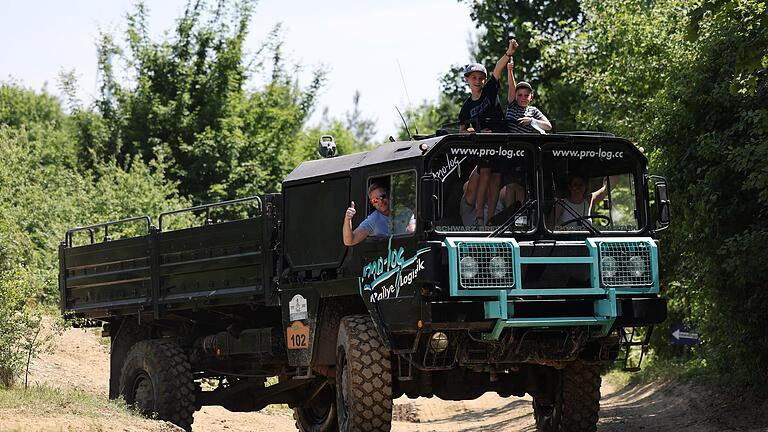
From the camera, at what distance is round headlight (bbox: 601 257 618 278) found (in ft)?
35.6

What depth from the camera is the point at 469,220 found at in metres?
10.8

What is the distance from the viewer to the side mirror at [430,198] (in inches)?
411

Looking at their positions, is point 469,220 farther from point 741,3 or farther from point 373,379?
point 741,3

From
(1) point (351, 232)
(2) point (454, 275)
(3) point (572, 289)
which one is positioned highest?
(1) point (351, 232)

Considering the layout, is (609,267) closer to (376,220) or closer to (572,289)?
(572,289)

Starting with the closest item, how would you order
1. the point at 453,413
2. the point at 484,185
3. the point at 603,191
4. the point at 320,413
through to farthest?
the point at 484,185 < the point at 603,191 < the point at 320,413 < the point at 453,413

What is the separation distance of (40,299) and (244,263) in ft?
38.9

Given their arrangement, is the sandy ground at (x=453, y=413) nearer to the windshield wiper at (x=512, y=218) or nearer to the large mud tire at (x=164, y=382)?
the large mud tire at (x=164, y=382)

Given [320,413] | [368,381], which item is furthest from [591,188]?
[320,413]

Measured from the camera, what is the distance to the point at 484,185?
35.6 ft

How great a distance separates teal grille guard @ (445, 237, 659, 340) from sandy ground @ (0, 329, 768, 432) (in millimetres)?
3154

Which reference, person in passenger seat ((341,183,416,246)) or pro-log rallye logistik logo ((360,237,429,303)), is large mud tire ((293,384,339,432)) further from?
Answer: person in passenger seat ((341,183,416,246))

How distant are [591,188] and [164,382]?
223 inches

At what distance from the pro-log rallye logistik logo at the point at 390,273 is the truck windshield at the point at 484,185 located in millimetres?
455
